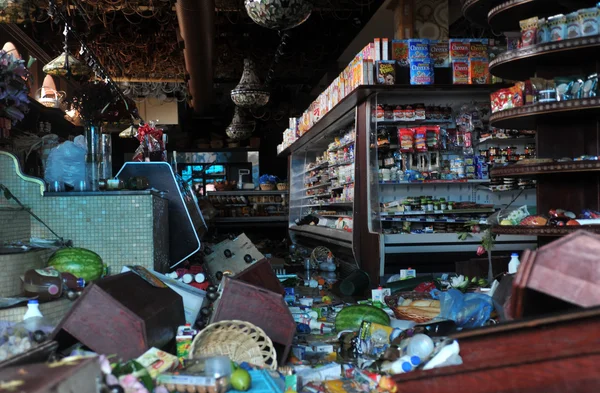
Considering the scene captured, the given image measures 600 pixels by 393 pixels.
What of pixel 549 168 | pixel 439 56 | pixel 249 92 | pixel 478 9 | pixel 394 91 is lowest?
pixel 549 168

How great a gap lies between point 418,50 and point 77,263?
4373mm

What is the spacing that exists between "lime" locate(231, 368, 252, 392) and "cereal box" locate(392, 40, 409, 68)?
17.2 ft

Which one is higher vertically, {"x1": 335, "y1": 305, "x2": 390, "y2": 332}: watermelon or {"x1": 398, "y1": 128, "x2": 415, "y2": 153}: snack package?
{"x1": 398, "y1": 128, "x2": 415, "y2": 153}: snack package

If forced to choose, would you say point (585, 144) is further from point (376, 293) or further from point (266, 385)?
point (266, 385)

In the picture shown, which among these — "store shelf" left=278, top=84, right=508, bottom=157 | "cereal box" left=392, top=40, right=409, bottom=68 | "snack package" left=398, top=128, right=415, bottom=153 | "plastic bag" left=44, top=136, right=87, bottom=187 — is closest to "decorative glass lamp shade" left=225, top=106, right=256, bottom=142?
"store shelf" left=278, top=84, right=508, bottom=157

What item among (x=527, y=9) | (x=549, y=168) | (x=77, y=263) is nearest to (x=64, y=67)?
(x=77, y=263)

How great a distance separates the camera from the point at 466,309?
146 inches

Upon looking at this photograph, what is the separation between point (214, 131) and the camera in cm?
2203

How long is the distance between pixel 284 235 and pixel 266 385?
13.8 m

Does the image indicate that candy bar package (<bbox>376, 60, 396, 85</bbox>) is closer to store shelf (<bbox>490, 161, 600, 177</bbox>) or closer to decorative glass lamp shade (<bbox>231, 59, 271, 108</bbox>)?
store shelf (<bbox>490, 161, 600, 177</bbox>)

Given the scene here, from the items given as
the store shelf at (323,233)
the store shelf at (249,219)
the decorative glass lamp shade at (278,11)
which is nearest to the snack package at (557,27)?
the decorative glass lamp shade at (278,11)

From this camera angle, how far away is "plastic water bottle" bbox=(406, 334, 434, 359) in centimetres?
270

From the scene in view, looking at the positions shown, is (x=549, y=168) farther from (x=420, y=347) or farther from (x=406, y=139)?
(x=406, y=139)

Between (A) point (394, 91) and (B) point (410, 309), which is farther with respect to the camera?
(A) point (394, 91)
